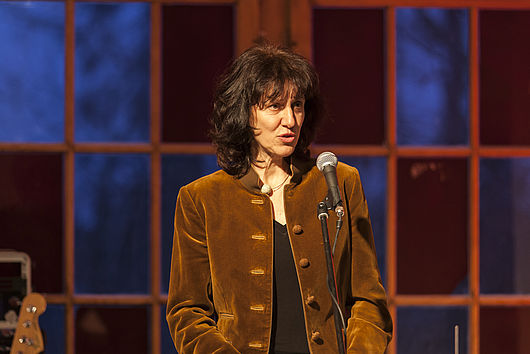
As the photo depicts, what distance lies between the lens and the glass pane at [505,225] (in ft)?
9.21

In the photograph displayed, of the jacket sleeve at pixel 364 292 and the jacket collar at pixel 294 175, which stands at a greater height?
the jacket collar at pixel 294 175

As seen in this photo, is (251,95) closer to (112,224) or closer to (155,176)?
(155,176)

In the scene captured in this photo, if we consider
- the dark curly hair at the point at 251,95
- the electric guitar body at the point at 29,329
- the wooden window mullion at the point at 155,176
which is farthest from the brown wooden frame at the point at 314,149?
the dark curly hair at the point at 251,95

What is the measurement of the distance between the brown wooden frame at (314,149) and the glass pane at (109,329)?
33mm

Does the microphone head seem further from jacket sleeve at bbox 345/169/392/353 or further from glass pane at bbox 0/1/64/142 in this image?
glass pane at bbox 0/1/64/142

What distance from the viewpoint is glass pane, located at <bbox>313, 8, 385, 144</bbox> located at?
2807mm

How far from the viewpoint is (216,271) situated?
5.75ft

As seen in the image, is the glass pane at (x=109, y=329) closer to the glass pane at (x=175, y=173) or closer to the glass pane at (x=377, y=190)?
the glass pane at (x=175, y=173)

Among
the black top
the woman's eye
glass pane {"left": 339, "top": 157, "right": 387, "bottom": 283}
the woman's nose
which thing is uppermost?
the woman's eye

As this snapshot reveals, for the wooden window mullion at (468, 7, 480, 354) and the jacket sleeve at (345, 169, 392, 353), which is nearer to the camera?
the jacket sleeve at (345, 169, 392, 353)

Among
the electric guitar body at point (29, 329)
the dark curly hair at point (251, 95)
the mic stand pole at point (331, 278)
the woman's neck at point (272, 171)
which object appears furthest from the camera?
the electric guitar body at point (29, 329)

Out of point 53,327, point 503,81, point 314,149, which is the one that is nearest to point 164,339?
point 53,327

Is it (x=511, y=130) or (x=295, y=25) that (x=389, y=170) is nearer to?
(x=511, y=130)

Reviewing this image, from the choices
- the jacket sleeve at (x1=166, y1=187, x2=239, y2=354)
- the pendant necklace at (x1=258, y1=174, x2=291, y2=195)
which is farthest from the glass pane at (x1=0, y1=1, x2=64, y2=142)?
the pendant necklace at (x1=258, y1=174, x2=291, y2=195)
